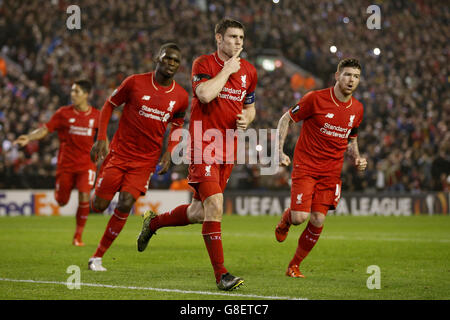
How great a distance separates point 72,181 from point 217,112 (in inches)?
242

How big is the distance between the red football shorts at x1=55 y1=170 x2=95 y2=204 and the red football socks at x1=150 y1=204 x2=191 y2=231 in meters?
4.26

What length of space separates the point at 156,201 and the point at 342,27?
14.9 meters

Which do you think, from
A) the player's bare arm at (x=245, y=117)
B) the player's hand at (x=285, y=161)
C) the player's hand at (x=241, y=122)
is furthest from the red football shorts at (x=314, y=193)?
the player's hand at (x=241, y=122)

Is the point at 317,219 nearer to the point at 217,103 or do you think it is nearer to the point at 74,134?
the point at 217,103

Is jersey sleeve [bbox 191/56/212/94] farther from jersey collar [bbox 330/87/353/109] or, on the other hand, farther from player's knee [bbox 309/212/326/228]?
player's knee [bbox 309/212/326/228]

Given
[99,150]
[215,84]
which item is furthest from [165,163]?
[215,84]

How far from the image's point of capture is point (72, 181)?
519 inches

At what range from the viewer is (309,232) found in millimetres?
8758

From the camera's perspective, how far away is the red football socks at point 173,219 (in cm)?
862

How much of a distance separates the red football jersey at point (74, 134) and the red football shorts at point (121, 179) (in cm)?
384

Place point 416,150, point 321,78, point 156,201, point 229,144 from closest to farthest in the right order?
point 229,144 → point 156,201 → point 416,150 → point 321,78

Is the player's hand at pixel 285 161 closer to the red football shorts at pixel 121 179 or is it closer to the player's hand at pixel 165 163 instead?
the player's hand at pixel 165 163
